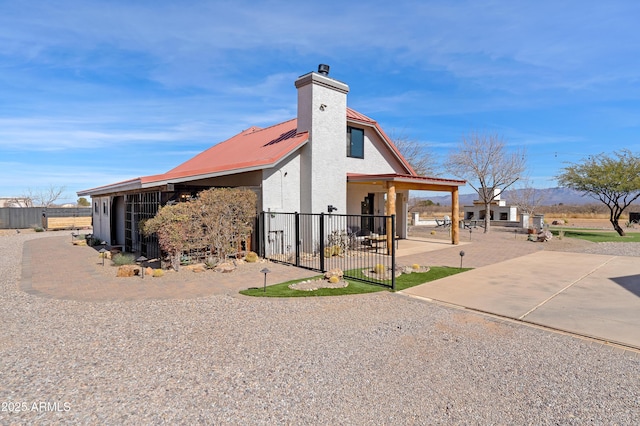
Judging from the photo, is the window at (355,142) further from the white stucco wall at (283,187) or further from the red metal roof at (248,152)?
the white stucco wall at (283,187)

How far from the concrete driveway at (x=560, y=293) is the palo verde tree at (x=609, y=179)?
42.2 feet

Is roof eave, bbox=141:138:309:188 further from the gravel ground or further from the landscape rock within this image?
the gravel ground

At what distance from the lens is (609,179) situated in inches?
840

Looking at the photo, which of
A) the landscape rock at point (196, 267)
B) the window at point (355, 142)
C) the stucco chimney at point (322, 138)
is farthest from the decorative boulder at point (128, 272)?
the window at point (355, 142)

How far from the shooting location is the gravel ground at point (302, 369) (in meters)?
3.23

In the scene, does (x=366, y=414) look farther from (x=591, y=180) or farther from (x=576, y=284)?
Result: (x=591, y=180)

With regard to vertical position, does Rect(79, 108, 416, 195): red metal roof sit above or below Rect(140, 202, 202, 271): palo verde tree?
above

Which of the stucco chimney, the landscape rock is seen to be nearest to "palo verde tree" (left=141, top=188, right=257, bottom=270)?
the landscape rock

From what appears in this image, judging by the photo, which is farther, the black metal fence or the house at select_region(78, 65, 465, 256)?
the house at select_region(78, 65, 465, 256)

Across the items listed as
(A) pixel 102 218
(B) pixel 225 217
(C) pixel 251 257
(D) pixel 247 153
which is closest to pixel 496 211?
(D) pixel 247 153

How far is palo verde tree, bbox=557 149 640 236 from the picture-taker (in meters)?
21.3

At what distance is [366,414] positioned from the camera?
3.21 metres

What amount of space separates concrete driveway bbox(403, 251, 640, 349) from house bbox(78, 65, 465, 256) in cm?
557

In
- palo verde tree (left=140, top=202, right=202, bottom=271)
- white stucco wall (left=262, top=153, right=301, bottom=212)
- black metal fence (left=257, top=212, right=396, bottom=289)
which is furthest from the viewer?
white stucco wall (left=262, top=153, right=301, bottom=212)
